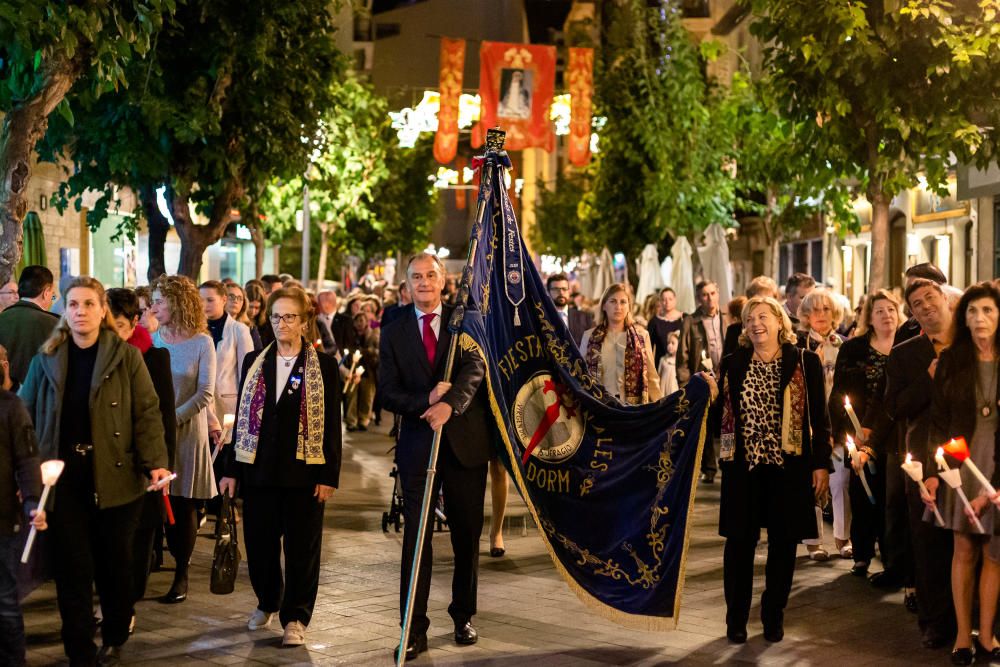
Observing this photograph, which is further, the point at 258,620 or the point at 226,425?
the point at 226,425

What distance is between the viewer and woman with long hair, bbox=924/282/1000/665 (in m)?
7.73

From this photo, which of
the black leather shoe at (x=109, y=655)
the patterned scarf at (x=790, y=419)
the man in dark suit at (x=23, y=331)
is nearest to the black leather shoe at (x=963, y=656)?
the patterned scarf at (x=790, y=419)

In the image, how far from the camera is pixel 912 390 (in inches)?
335

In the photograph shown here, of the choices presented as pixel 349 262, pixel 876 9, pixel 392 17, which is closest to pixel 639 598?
pixel 876 9

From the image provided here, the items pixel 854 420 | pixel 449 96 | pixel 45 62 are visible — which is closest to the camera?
pixel 854 420

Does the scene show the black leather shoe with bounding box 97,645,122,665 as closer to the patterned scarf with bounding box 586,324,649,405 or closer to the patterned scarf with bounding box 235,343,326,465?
the patterned scarf with bounding box 235,343,326,465

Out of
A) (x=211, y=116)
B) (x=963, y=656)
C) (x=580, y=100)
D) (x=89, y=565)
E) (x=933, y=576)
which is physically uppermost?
(x=580, y=100)

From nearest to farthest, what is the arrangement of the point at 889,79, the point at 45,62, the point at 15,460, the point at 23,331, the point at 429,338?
the point at 15,460 → the point at 429,338 → the point at 23,331 → the point at 45,62 → the point at 889,79

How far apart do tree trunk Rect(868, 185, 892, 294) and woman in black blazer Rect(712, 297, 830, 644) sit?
647cm

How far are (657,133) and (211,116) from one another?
59.8ft

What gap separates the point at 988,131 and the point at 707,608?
23.2 ft

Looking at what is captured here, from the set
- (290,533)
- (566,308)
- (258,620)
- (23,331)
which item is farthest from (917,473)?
(566,308)

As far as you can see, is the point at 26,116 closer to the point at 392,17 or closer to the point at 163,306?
the point at 163,306

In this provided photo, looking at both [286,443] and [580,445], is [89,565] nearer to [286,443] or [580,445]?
[286,443]
